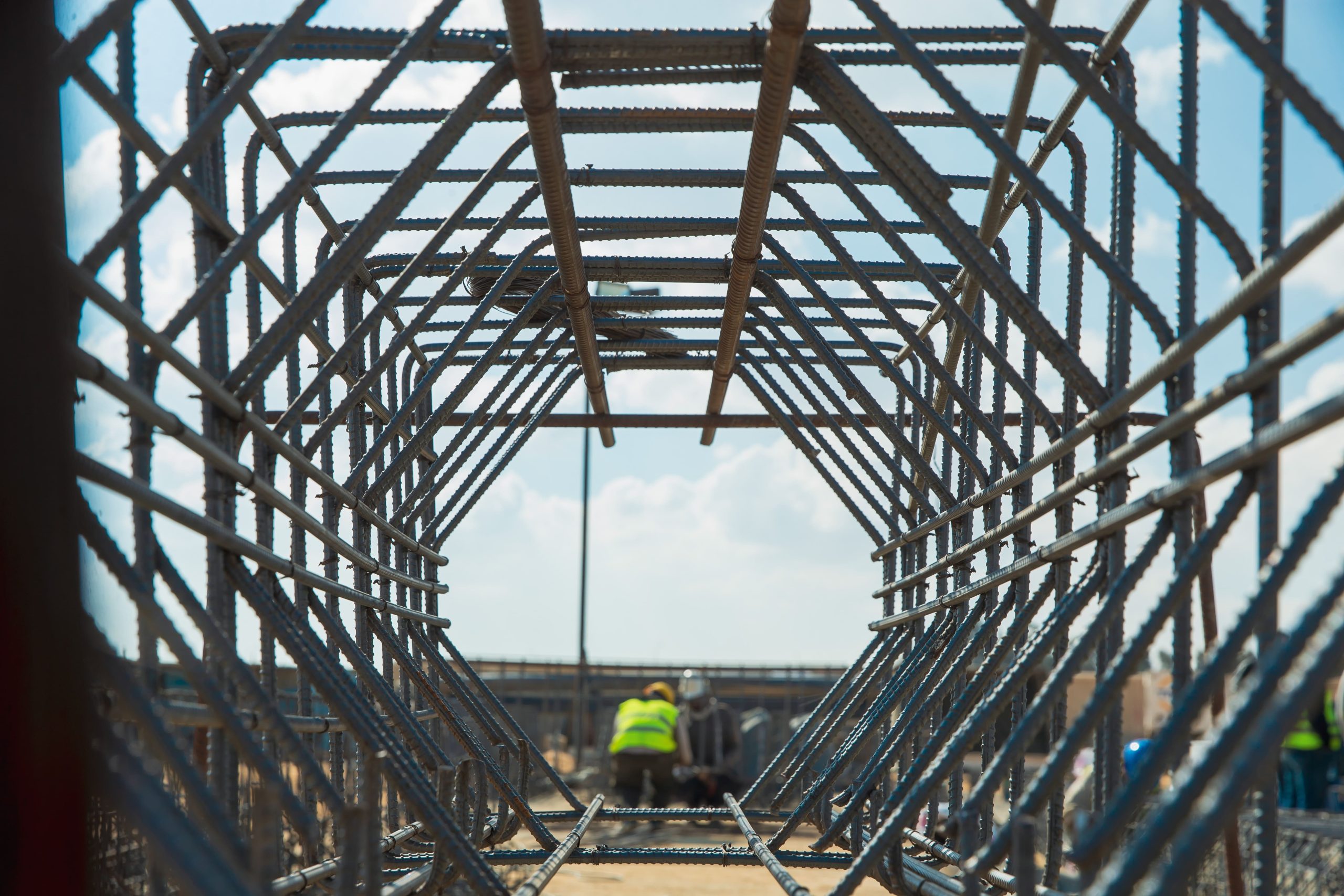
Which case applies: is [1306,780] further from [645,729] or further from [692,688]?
[692,688]

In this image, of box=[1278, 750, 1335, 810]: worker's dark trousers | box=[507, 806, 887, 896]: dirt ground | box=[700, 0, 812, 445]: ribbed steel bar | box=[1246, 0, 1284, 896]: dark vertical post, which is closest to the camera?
box=[1246, 0, 1284, 896]: dark vertical post

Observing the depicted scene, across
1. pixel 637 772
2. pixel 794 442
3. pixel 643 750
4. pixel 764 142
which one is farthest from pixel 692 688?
pixel 764 142

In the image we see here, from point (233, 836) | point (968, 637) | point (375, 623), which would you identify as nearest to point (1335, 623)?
point (233, 836)

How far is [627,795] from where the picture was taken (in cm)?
1641

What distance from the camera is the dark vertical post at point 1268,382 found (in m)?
3.18

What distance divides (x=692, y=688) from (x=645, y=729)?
297 centimetres

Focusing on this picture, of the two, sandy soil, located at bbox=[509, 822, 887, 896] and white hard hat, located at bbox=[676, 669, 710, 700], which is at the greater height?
white hard hat, located at bbox=[676, 669, 710, 700]

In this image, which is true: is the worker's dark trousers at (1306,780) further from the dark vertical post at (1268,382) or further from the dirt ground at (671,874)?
the dark vertical post at (1268,382)

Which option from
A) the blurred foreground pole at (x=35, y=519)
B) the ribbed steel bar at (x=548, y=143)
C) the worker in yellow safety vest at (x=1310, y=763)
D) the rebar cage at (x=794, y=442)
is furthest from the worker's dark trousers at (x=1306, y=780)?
the blurred foreground pole at (x=35, y=519)

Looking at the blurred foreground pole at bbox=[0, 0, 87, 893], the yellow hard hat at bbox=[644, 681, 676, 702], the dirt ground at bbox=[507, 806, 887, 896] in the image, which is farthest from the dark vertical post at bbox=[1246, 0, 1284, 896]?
the yellow hard hat at bbox=[644, 681, 676, 702]

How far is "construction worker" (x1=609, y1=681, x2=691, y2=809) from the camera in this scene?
52.6ft

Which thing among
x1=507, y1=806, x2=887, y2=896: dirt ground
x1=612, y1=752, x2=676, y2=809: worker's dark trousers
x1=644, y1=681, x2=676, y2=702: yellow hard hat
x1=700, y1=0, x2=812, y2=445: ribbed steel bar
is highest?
x1=700, y1=0, x2=812, y2=445: ribbed steel bar

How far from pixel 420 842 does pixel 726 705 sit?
12.0 m

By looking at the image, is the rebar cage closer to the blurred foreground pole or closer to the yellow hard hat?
the blurred foreground pole
